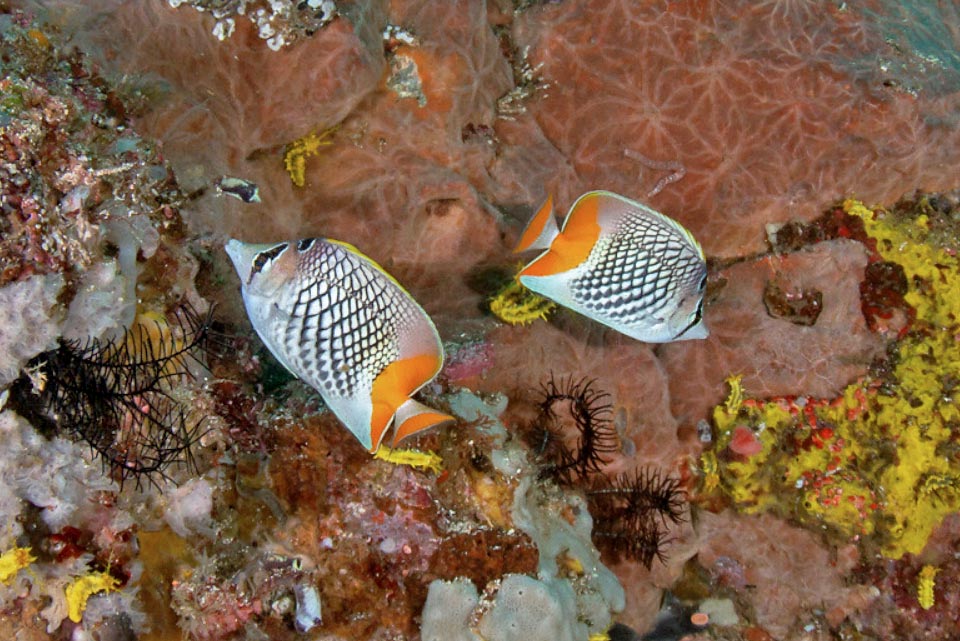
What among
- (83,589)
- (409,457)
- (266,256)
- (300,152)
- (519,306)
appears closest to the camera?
(266,256)

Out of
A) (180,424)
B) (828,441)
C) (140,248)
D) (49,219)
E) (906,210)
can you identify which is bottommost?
(828,441)

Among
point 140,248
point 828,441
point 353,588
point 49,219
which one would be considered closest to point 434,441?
point 353,588

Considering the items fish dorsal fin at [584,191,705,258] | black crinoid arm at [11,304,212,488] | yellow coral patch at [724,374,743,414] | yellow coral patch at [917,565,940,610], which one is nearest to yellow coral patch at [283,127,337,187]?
black crinoid arm at [11,304,212,488]

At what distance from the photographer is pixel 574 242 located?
354cm

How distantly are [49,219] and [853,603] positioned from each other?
659cm

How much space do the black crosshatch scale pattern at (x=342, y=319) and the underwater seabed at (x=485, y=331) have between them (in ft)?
2.28

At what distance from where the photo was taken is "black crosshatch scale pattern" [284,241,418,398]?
2.67 m

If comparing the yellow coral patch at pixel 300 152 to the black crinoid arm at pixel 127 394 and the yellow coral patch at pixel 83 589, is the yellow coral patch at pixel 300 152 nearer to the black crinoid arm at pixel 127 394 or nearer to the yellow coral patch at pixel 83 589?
the black crinoid arm at pixel 127 394

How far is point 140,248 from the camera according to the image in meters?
3.04

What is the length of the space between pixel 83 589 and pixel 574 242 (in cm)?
305

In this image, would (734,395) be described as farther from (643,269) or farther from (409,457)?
(409,457)

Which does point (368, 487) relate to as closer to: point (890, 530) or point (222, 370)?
point (222, 370)

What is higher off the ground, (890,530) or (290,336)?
(290,336)

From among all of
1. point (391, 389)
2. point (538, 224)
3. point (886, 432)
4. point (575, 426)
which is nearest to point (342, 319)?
point (391, 389)
